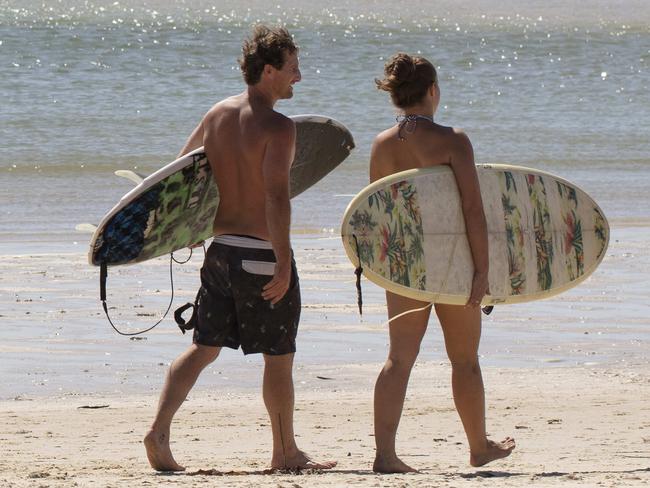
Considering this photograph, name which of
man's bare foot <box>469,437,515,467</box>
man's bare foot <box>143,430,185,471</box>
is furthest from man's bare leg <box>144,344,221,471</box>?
man's bare foot <box>469,437,515,467</box>

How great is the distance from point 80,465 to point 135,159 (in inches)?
524

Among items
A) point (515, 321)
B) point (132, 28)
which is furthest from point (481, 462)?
point (132, 28)

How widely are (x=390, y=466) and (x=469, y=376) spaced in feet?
1.39

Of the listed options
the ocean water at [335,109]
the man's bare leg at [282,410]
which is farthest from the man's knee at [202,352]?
the ocean water at [335,109]

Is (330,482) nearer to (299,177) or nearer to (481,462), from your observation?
(481,462)

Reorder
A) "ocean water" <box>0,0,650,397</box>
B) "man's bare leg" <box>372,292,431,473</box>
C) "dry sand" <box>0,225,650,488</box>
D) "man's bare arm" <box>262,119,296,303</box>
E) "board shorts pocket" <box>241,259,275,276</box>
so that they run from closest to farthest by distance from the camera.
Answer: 1. "man's bare arm" <box>262,119,296,303</box>
2. "board shorts pocket" <box>241,259,275,276</box>
3. "man's bare leg" <box>372,292,431,473</box>
4. "dry sand" <box>0,225,650,488</box>
5. "ocean water" <box>0,0,650,397</box>

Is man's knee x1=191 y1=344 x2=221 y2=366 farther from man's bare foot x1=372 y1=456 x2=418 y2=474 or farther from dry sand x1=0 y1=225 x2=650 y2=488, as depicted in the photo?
man's bare foot x1=372 y1=456 x2=418 y2=474

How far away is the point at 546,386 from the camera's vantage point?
20.4 ft

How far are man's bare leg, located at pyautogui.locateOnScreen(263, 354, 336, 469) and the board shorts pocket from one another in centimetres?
30

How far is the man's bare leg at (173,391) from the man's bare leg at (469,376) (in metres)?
0.82

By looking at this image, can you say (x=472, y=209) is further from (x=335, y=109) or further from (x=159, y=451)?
(x=335, y=109)

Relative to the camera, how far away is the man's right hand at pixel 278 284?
4410 millimetres

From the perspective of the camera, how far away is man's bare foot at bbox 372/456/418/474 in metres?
4.56

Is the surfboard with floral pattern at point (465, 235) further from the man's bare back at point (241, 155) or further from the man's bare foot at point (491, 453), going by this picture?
the man's bare foot at point (491, 453)
